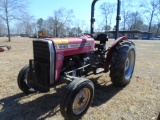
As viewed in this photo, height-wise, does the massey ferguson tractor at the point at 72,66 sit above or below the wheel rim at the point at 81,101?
above

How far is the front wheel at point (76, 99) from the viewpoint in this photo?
3039mm

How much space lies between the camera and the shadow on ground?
3.44m

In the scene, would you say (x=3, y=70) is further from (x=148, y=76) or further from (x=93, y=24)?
(x=148, y=76)

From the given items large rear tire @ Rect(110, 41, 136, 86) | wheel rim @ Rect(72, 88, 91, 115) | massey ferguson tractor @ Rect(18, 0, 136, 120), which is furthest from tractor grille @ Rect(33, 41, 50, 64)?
large rear tire @ Rect(110, 41, 136, 86)

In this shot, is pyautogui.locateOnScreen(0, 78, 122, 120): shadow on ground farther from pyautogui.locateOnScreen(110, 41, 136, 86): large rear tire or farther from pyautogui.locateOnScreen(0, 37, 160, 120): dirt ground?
pyautogui.locateOnScreen(110, 41, 136, 86): large rear tire

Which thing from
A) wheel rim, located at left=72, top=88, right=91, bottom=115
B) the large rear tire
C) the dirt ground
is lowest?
the dirt ground

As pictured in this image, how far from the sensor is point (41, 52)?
3568 millimetres

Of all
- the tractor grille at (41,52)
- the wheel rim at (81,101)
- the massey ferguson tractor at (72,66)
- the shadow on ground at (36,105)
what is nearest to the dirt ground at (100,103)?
the shadow on ground at (36,105)

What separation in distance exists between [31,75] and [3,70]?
10.8ft

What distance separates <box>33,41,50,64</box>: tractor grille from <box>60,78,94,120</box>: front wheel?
747mm

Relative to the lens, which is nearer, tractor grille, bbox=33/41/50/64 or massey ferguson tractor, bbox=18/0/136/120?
massey ferguson tractor, bbox=18/0/136/120

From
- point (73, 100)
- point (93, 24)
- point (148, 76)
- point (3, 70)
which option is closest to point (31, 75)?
point (73, 100)

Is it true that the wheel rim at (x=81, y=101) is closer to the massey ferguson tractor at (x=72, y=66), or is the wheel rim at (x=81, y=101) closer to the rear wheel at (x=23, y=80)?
the massey ferguson tractor at (x=72, y=66)

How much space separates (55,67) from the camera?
358 cm
